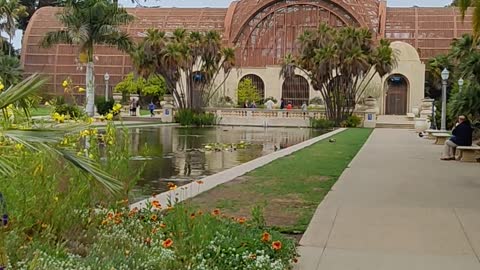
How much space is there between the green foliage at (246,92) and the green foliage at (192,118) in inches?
687

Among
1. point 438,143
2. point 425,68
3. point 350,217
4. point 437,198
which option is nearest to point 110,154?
point 350,217

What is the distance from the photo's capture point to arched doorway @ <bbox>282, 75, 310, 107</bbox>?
66.8 metres

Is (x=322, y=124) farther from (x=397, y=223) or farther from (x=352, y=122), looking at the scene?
(x=397, y=223)

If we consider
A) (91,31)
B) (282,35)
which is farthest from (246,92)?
(91,31)

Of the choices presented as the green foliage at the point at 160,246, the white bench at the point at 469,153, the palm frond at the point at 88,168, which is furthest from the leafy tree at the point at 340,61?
the palm frond at the point at 88,168

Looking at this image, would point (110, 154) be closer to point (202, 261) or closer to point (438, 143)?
point (202, 261)

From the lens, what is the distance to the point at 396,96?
6369 centimetres

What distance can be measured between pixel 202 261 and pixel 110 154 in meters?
2.70

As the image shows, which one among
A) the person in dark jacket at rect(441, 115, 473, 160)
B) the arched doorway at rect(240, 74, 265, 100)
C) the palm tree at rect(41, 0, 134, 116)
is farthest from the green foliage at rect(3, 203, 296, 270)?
the arched doorway at rect(240, 74, 265, 100)

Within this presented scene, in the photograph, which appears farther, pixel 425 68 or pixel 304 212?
pixel 425 68

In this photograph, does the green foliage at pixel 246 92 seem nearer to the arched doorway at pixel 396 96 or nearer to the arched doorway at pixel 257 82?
the arched doorway at pixel 257 82

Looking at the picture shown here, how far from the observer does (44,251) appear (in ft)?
17.7

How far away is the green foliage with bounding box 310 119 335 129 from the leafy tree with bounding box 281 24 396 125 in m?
0.65

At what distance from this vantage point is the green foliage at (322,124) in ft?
145
